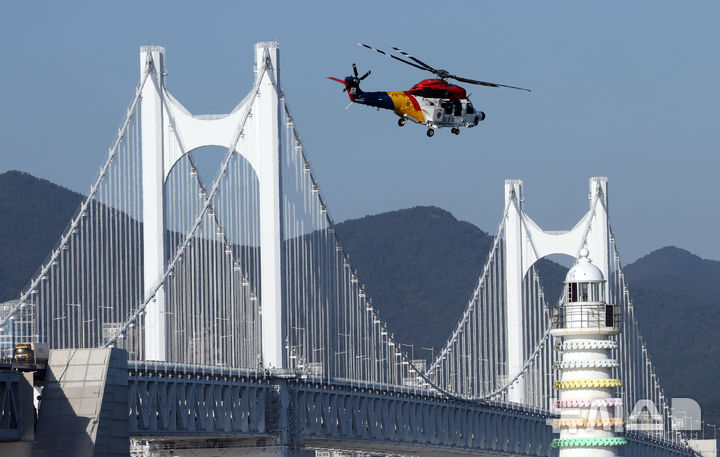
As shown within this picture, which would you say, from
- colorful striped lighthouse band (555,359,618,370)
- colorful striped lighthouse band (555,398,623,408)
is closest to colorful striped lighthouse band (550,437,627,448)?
colorful striped lighthouse band (555,398,623,408)

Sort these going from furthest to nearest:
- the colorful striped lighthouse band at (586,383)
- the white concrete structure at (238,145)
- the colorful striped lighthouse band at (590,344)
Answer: the white concrete structure at (238,145)
the colorful striped lighthouse band at (590,344)
the colorful striped lighthouse band at (586,383)

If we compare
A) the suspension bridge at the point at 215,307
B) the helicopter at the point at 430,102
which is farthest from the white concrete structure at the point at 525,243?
the helicopter at the point at 430,102

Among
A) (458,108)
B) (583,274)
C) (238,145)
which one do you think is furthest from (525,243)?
(583,274)

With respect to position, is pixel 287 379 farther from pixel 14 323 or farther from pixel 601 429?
pixel 601 429

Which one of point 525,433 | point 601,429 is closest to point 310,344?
point 525,433

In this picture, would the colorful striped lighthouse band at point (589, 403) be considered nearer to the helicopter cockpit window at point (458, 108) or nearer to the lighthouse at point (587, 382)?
the lighthouse at point (587, 382)
